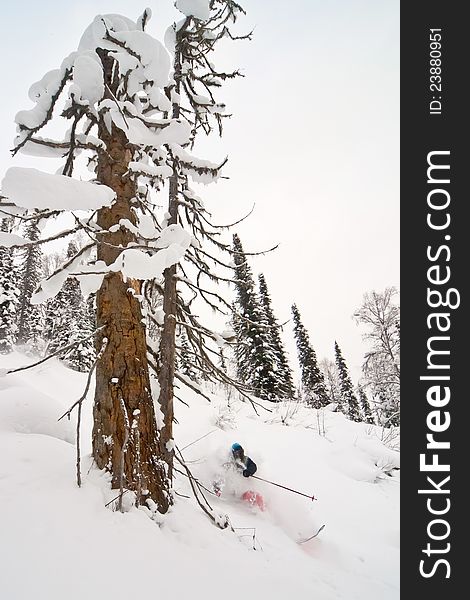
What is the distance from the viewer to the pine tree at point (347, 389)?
113 ft

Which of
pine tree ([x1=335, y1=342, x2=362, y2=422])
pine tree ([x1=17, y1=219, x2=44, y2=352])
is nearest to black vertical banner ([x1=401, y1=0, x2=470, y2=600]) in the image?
pine tree ([x1=17, y1=219, x2=44, y2=352])

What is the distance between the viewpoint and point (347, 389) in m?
36.7

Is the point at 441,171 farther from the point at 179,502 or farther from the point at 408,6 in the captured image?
the point at 179,502

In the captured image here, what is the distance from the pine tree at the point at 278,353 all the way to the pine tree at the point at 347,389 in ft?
38.3

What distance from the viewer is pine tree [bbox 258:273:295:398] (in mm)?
23950

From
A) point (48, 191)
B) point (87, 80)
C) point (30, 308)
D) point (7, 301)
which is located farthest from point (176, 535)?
point (30, 308)

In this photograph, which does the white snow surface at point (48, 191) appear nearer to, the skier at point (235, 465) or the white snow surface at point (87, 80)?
the white snow surface at point (87, 80)

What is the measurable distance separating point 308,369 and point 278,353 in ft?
18.3

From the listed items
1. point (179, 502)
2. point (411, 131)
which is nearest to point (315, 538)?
point (179, 502)

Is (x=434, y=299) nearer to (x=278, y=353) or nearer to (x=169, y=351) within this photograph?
(x=169, y=351)

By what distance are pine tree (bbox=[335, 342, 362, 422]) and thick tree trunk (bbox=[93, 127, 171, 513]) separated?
3468 cm

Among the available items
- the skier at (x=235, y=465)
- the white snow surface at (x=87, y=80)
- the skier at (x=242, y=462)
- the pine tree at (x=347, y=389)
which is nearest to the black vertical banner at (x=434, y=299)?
the white snow surface at (x=87, y=80)

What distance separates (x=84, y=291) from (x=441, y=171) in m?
3.61

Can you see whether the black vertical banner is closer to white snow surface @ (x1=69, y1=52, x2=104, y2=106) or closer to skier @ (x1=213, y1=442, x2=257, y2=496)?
white snow surface @ (x1=69, y1=52, x2=104, y2=106)
